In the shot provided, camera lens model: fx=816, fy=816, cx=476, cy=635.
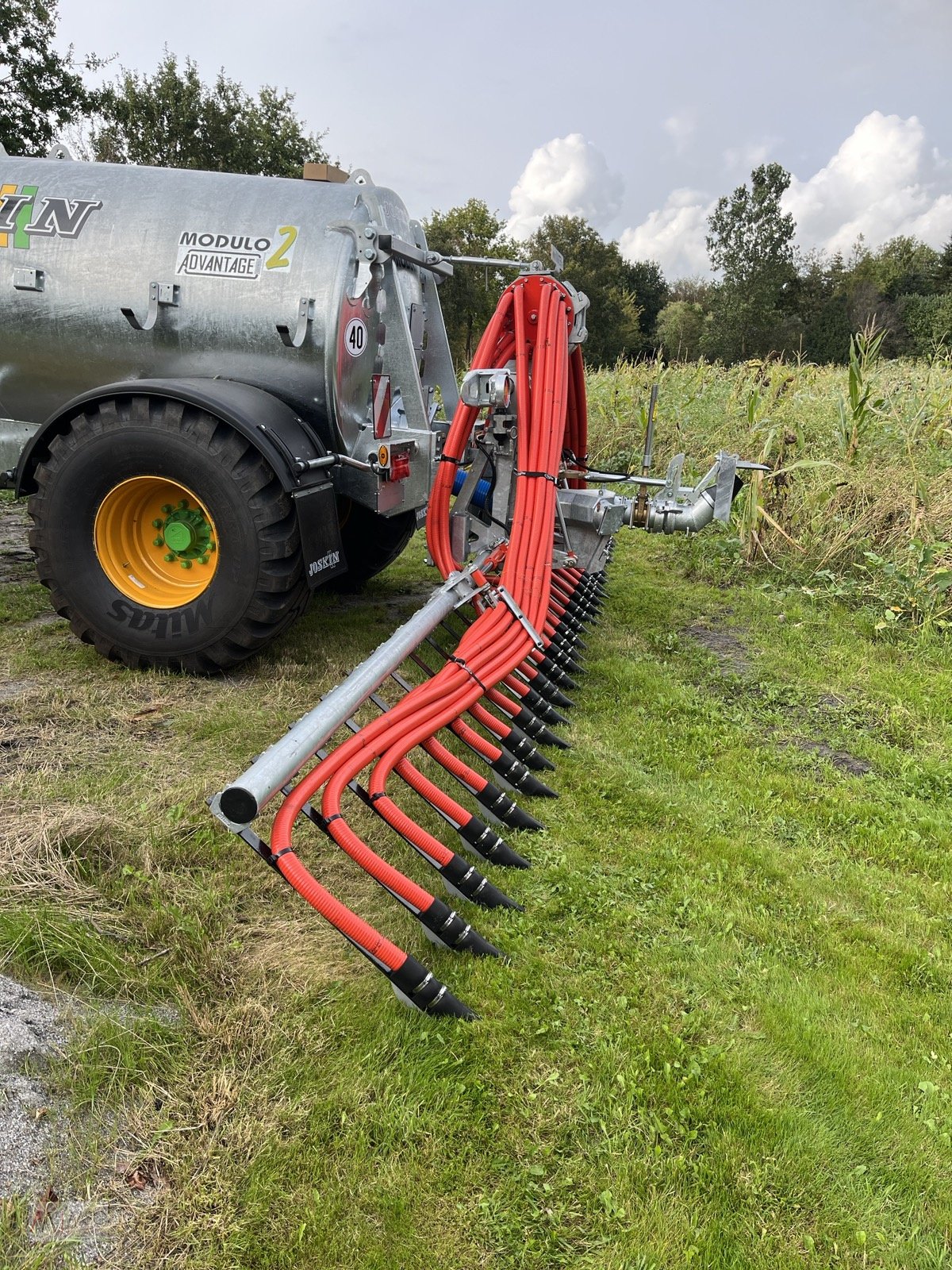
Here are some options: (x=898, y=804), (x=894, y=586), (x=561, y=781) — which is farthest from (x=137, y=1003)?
(x=894, y=586)

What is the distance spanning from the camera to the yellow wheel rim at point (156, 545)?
3.65 m

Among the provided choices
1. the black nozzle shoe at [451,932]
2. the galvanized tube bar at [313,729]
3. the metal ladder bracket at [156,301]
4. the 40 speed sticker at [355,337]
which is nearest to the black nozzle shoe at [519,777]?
the galvanized tube bar at [313,729]

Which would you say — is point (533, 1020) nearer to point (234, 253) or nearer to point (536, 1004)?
point (536, 1004)

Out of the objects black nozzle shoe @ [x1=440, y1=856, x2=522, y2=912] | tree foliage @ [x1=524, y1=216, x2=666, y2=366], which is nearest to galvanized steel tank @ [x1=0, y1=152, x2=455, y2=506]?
black nozzle shoe @ [x1=440, y1=856, x2=522, y2=912]

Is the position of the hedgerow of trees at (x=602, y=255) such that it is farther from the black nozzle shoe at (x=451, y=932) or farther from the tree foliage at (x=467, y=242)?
the black nozzle shoe at (x=451, y=932)

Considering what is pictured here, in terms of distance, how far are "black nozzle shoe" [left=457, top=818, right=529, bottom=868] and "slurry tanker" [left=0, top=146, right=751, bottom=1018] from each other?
400mm

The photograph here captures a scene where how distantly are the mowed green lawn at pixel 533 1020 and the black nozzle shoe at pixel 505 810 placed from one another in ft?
0.16

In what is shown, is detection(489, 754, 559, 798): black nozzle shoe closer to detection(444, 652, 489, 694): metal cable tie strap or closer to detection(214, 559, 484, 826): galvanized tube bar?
detection(444, 652, 489, 694): metal cable tie strap

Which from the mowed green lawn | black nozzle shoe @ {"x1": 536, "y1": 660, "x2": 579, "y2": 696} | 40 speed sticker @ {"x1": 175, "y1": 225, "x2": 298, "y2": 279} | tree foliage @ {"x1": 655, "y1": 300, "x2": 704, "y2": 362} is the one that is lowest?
the mowed green lawn

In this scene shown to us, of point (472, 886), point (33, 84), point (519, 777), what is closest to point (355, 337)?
point (519, 777)

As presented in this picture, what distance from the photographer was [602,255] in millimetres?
38031

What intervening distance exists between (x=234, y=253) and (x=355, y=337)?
633 mm

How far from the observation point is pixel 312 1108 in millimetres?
1724

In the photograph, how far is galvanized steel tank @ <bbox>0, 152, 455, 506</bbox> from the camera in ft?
11.8
